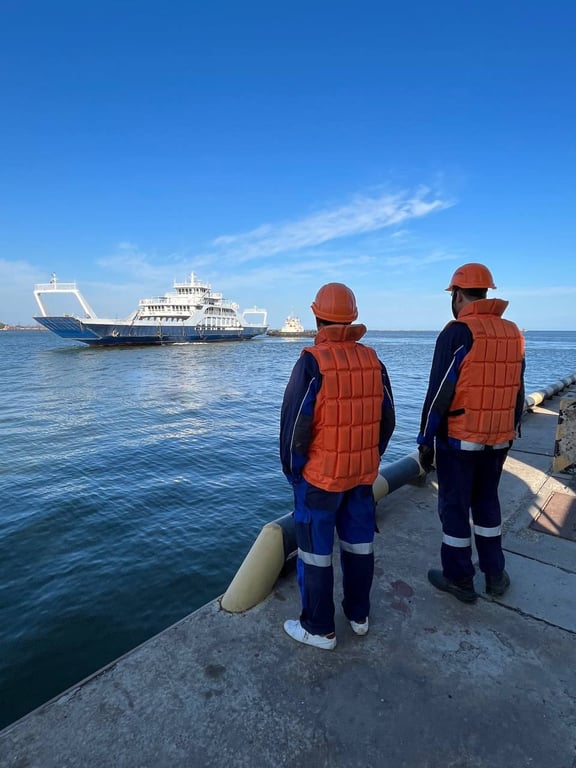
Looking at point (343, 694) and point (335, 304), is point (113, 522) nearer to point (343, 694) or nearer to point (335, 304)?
point (343, 694)

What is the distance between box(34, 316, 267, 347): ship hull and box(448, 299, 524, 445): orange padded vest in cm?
A: 6041

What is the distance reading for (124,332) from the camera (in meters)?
61.2

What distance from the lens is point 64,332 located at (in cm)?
5769

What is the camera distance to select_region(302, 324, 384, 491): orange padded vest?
232 cm

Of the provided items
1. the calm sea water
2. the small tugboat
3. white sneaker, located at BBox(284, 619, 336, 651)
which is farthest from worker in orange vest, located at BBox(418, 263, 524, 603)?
the small tugboat

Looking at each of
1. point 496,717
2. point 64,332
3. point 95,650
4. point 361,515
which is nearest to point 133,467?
point 95,650

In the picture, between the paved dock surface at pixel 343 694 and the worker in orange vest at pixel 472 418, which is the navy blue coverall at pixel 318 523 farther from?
the worker in orange vest at pixel 472 418

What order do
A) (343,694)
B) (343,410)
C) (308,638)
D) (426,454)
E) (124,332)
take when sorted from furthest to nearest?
(124,332) < (426,454) < (308,638) < (343,410) < (343,694)

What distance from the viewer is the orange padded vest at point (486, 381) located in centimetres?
274

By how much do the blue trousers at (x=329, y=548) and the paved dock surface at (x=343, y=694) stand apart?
0.71 feet

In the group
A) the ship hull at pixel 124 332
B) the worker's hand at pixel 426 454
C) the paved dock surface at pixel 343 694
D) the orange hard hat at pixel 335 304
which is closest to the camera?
the paved dock surface at pixel 343 694

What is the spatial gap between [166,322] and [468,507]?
69393 mm

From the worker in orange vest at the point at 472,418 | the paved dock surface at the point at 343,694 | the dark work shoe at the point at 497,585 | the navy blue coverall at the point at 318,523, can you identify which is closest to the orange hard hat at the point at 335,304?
the navy blue coverall at the point at 318,523

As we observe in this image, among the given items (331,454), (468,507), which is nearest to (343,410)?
(331,454)
